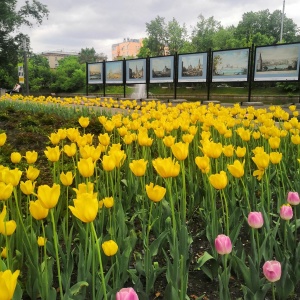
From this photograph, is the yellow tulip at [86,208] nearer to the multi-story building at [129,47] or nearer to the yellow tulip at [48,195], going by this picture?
the yellow tulip at [48,195]

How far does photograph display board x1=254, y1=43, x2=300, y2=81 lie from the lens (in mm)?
10984

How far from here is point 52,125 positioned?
22.2 feet

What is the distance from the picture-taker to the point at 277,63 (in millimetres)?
11336

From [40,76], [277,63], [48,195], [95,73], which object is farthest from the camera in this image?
[40,76]

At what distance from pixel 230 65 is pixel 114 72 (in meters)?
6.03

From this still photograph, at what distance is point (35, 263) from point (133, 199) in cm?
133

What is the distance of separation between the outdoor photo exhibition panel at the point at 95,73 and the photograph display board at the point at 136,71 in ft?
6.33

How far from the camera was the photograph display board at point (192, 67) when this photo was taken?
13.4 m

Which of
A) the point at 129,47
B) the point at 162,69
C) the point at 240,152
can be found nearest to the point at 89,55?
the point at 129,47

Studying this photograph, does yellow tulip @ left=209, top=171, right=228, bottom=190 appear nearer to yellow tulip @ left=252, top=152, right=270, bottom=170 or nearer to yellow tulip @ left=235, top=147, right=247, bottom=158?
yellow tulip @ left=252, top=152, right=270, bottom=170

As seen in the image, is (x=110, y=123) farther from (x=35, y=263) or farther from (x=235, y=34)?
(x=235, y=34)

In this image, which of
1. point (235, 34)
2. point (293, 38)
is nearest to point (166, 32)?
point (235, 34)

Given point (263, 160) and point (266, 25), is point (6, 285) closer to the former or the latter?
point (263, 160)

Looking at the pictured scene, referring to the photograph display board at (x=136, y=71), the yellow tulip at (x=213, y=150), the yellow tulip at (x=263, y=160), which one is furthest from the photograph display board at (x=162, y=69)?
the yellow tulip at (x=263, y=160)
